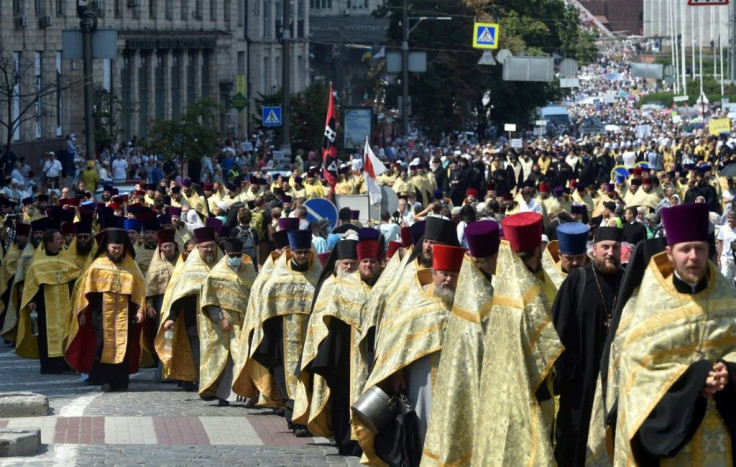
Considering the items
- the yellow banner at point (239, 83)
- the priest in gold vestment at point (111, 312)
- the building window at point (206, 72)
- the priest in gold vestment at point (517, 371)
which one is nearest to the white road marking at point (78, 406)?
the priest in gold vestment at point (111, 312)

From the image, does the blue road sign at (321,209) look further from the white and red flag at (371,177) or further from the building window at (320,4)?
the building window at (320,4)

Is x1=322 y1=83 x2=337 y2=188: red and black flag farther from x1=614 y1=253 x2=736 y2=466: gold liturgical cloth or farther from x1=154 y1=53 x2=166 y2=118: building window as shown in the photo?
x1=154 y1=53 x2=166 y2=118: building window

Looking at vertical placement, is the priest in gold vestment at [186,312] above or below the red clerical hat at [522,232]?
below

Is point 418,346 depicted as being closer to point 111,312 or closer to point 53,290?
point 111,312

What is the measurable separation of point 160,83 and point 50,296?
45.2 meters

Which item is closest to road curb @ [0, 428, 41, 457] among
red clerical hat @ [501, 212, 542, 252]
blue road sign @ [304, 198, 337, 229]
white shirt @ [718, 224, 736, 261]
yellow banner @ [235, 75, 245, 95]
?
red clerical hat @ [501, 212, 542, 252]

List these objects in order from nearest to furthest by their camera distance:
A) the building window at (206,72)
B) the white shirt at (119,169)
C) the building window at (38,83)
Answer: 1. the white shirt at (119,169)
2. the building window at (38,83)
3. the building window at (206,72)

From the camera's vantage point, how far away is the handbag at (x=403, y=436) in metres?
11.3

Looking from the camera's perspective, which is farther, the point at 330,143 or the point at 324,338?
the point at 330,143

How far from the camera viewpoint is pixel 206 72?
70188mm

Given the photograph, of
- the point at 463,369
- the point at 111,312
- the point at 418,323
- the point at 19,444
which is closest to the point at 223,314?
the point at 111,312

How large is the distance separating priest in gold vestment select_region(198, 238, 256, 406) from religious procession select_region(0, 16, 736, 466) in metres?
0.02

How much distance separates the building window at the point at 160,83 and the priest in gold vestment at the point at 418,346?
53.5m

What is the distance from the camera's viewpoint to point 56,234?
66.0 ft
